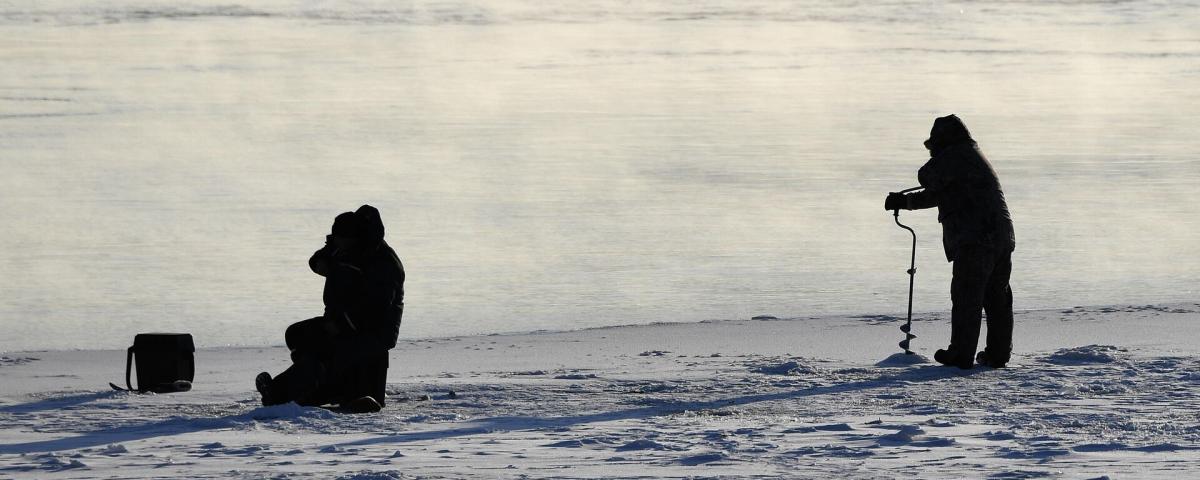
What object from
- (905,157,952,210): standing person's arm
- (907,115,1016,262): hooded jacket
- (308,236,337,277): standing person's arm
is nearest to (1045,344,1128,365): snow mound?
(907,115,1016,262): hooded jacket

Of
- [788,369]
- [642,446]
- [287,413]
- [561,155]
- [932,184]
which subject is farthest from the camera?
[561,155]

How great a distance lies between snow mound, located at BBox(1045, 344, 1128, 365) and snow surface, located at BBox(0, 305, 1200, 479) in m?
0.02

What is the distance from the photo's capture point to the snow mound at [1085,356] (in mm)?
9781

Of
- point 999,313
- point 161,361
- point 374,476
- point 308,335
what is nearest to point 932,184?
point 999,313

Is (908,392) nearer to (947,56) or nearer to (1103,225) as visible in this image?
(1103,225)

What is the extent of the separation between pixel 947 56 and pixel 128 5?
16087 millimetres

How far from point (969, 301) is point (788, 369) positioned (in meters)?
1.01

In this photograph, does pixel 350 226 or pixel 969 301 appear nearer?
pixel 350 226

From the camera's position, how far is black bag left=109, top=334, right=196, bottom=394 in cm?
893

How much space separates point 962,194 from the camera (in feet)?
31.8

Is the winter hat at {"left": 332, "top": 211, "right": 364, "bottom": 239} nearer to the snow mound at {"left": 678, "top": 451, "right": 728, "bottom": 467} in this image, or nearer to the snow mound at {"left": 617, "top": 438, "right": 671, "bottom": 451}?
the snow mound at {"left": 617, "top": 438, "right": 671, "bottom": 451}

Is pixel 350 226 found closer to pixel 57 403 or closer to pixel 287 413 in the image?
pixel 287 413

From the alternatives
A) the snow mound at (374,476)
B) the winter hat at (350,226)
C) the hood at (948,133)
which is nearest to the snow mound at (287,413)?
the winter hat at (350,226)

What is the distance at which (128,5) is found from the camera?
36781mm
